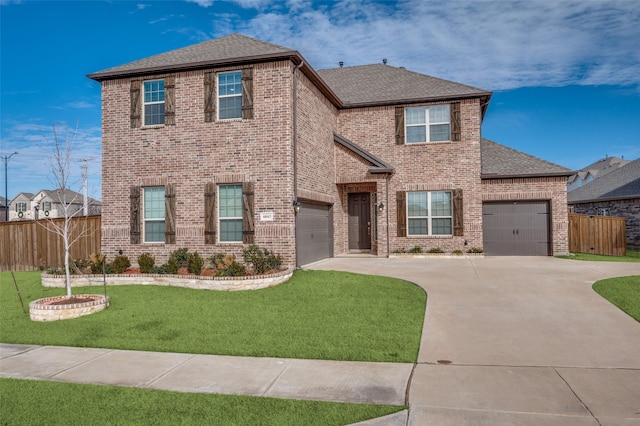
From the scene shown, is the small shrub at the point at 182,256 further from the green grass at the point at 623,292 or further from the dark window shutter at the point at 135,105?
the green grass at the point at 623,292

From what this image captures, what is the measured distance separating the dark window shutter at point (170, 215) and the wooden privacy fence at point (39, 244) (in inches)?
157

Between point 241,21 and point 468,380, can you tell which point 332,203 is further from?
point 468,380

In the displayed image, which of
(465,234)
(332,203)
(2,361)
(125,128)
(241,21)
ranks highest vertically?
(241,21)

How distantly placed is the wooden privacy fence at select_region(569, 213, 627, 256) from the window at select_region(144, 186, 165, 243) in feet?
55.9

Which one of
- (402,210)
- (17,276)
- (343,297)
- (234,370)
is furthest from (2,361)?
(402,210)

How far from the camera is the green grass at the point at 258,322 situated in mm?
6084

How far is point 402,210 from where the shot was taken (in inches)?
670

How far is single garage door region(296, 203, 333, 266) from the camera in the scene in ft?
44.3

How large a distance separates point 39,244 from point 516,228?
61.1 ft

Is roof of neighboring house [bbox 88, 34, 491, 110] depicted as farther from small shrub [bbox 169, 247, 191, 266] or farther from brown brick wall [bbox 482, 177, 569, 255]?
small shrub [bbox 169, 247, 191, 266]

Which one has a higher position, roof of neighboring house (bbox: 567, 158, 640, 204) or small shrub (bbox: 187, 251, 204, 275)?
roof of neighboring house (bbox: 567, 158, 640, 204)

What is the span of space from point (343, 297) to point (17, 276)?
39.9 ft

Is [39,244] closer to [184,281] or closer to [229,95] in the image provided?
[184,281]

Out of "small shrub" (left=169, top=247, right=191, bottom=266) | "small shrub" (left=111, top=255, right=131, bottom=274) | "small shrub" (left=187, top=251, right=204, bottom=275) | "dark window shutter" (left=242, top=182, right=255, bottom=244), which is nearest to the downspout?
"dark window shutter" (left=242, top=182, right=255, bottom=244)
